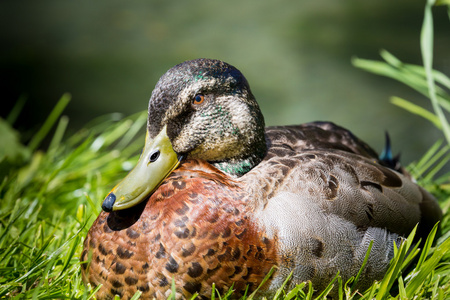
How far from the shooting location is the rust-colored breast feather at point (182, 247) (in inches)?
68.4

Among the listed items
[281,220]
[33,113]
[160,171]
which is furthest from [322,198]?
[33,113]

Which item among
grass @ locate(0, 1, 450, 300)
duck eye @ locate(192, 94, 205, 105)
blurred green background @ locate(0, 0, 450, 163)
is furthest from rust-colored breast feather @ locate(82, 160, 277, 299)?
blurred green background @ locate(0, 0, 450, 163)

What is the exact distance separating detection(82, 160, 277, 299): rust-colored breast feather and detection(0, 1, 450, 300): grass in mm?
115

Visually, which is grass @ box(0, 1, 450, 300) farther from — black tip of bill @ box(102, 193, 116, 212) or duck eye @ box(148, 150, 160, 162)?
duck eye @ box(148, 150, 160, 162)

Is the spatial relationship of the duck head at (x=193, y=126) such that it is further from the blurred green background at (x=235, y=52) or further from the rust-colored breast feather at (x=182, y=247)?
the blurred green background at (x=235, y=52)

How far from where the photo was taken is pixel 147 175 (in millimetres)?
1869

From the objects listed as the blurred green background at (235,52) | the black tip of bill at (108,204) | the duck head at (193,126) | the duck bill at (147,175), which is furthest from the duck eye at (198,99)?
the blurred green background at (235,52)

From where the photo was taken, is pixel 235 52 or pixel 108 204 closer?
pixel 108 204

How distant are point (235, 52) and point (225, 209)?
4.59 metres

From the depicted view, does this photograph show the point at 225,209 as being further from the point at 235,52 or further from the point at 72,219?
the point at 235,52

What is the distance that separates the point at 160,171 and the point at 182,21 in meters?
5.18

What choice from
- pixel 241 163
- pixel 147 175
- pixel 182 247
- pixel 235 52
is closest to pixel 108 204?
pixel 147 175

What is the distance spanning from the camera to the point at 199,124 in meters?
1.91

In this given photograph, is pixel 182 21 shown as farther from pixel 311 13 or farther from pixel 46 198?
pixel 46 198
